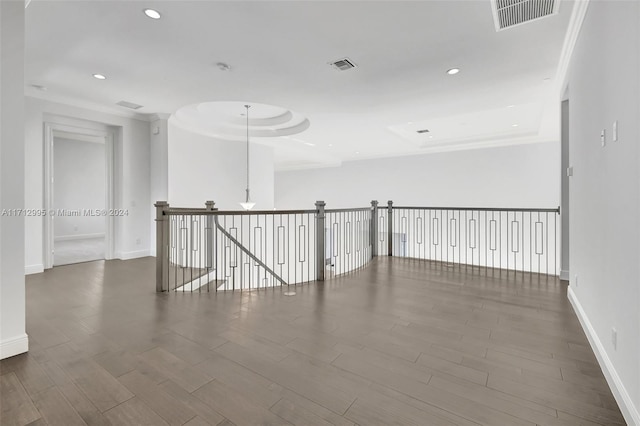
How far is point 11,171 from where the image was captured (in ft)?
7.19

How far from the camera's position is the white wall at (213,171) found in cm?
644

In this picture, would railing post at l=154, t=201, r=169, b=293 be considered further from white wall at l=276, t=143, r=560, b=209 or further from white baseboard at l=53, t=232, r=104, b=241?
white wall at l=276, t=143, r=560, b=209

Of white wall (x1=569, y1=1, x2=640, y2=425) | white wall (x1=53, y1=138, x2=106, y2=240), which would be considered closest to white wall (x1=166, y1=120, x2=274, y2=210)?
white wall (x1=53, y1=138, x2=106, y2=240)

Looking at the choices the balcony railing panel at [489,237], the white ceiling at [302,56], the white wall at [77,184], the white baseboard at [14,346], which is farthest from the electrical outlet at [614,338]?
the white wall at [77,184]

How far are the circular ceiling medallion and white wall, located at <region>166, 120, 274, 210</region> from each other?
221 mm

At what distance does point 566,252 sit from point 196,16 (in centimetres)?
534

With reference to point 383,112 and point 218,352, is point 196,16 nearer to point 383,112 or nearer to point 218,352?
point 218,352

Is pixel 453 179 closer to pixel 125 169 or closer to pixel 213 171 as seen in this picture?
pixel 213 171

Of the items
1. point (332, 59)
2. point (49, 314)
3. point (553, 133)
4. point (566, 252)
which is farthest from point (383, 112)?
point (49, 314)

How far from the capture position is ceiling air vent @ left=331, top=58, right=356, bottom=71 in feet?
11.9

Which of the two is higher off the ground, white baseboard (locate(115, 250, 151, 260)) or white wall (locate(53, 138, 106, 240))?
white wall (locate(53, 138, 106, 240))

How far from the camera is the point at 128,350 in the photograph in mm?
2316

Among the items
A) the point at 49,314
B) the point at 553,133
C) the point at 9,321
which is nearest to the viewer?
the point at 9,321

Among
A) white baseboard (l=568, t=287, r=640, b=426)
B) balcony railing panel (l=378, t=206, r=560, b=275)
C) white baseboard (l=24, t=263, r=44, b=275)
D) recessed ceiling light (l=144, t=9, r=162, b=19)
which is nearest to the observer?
white baseboard (l=568, t=287, r=640, b=426)
